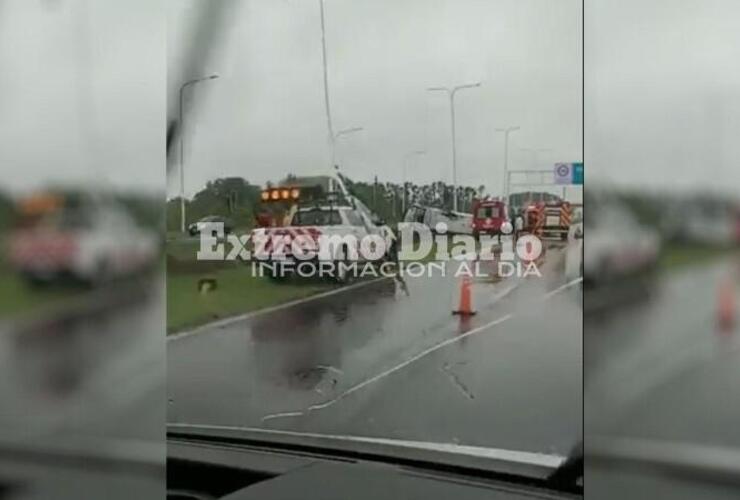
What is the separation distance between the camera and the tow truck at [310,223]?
183 cm

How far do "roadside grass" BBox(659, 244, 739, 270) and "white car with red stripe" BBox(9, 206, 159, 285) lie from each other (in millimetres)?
1183

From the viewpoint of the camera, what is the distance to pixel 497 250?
176 centimetres

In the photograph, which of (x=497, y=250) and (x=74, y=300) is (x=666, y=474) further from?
(x=74, y=300)

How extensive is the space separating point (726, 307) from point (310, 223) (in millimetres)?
864

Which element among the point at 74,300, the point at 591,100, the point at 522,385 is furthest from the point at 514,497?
the point at 74,300

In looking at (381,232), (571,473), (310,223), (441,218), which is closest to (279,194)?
(310,223)

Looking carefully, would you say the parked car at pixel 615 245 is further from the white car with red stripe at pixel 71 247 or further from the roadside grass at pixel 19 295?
the roadside grass at pixel 19 295

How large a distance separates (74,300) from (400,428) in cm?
82

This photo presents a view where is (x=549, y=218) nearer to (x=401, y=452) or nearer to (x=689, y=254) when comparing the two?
(x=689, y=254)

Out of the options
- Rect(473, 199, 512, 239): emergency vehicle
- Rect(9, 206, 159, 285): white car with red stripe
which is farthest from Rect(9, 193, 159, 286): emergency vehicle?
Rect(473, 199, 512, 239): emergency vehicle

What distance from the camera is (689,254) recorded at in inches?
66.6

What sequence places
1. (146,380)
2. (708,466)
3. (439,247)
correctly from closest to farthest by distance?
(708,466)
(439,247)
(146,380)

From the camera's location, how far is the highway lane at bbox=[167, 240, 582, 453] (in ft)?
5.70

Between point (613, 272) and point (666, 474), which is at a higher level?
point (613, 272)
